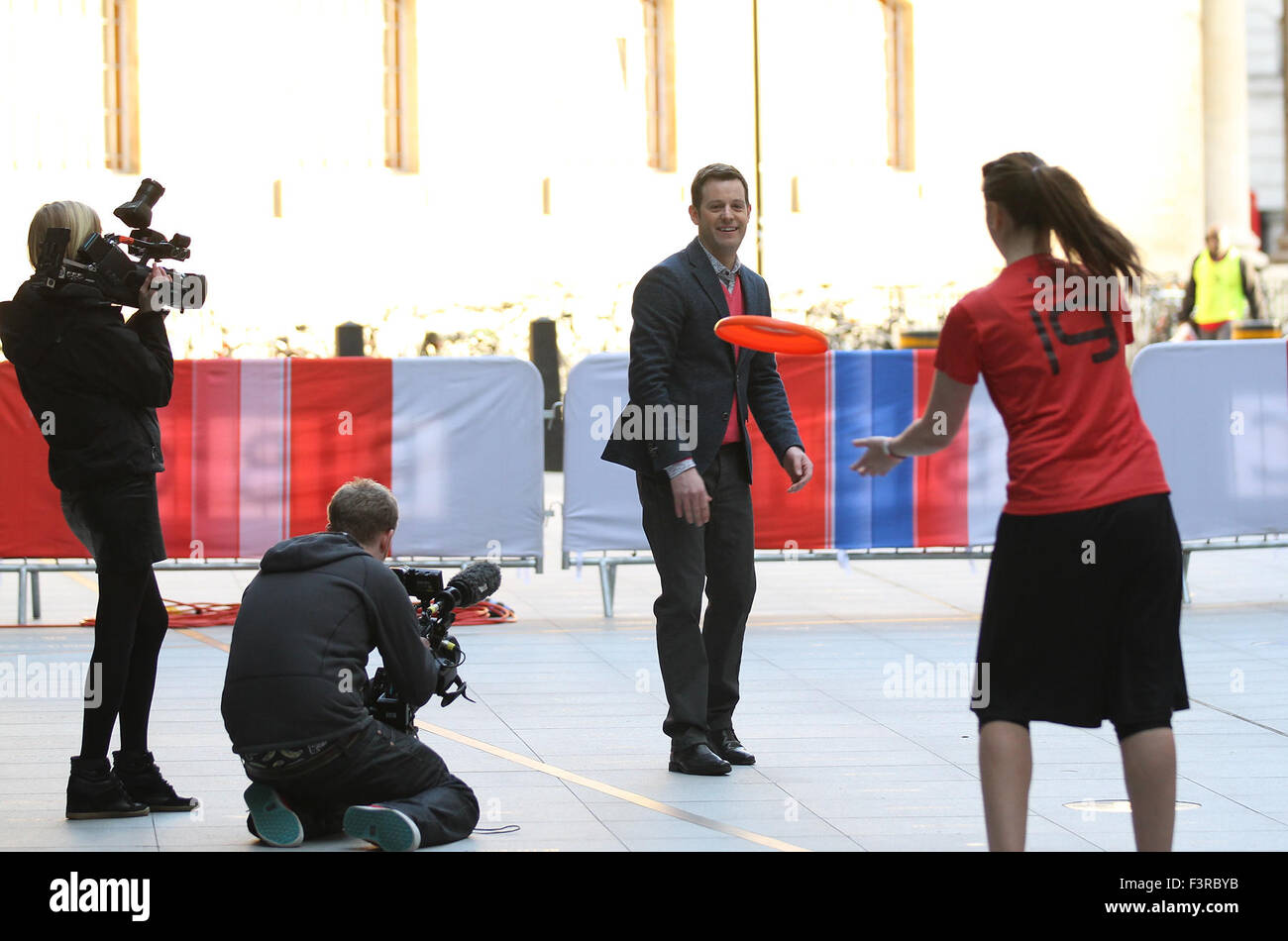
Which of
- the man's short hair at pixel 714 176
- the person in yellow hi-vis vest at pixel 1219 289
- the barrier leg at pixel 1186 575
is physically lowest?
the barrier leg at pixel 1186 575

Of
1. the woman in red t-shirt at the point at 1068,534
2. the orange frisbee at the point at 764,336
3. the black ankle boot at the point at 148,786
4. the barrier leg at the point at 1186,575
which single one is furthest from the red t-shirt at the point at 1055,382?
the barrier leg at the point at 1186,575

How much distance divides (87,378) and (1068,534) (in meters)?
3.02

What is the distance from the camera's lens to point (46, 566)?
34.2ft

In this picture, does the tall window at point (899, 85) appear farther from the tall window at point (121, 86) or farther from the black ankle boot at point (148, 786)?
the black ankle boot at point (148, 786)

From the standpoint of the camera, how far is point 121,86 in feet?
77.3

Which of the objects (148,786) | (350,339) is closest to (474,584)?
(148,786)

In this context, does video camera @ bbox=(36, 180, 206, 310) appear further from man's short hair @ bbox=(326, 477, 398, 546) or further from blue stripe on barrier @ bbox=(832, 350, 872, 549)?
blue stripe on barrier @ bbox=(832, 350, 872, 549)

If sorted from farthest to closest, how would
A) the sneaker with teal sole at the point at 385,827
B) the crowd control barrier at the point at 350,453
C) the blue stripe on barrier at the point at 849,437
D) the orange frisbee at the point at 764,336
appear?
the blue stripe on barrier at the point at 849,437 < the crowd control barrier at the point at 350,453 < the orange frisbee at the point at 764,336 < the sneaker with teal sole at the point at 385,827

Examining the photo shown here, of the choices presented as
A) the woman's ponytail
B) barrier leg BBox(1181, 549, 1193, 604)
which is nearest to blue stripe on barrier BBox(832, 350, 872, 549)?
barrier leg BBox(1181, 549, 1193, 604)

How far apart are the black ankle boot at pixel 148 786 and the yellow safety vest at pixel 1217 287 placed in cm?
1539

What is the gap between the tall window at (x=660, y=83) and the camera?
2656cm

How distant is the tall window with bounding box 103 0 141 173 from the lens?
23.4m
